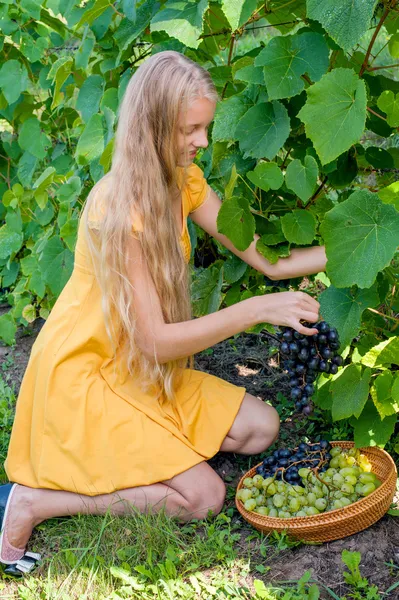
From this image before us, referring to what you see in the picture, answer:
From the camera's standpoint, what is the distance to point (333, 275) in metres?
1.83

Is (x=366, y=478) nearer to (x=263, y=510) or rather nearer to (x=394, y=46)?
(x=263, y=510)

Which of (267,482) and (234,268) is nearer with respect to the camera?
(267,482)

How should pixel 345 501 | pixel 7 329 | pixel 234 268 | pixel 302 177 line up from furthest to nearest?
1. pixel 7 329
2. pixel 234 268
3. pixel 345 501
4. pixel 302 177

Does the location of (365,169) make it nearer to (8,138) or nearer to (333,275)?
(333,275)

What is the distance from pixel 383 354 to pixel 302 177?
0.50 m

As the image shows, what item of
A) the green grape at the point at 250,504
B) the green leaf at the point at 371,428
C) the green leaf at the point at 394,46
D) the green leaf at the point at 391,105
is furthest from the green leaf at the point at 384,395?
the green leaf at the point at 394,46

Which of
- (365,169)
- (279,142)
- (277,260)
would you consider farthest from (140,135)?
(365,169)

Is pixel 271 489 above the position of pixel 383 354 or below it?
below

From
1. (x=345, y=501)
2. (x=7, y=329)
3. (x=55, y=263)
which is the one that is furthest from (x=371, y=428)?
(x=7, y=329)

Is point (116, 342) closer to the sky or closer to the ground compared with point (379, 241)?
closer to the ground

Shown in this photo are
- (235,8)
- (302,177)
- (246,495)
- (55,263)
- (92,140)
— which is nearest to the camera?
(235,8)

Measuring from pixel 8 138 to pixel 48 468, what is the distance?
83.7 inches

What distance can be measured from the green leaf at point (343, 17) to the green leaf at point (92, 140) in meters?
1.07

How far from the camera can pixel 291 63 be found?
77.4 inches
